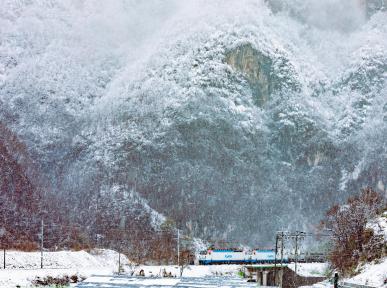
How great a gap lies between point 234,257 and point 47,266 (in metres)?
28.5

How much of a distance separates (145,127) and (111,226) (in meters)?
53.1

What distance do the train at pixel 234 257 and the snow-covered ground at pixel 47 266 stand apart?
12.3m

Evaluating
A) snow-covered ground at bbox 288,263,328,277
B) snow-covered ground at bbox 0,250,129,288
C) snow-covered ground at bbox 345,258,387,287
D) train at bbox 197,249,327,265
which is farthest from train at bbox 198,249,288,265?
snow-covered ground at bbox 345,258,387,287

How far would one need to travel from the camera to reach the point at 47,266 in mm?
62000

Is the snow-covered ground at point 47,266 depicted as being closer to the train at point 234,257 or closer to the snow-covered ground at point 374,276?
the train at point 234,257

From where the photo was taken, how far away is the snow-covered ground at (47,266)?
152 feet

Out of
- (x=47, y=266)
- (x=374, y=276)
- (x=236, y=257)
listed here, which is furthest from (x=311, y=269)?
(x=374, y=276)

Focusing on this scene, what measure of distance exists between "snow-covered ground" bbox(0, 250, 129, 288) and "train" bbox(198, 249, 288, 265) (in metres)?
12.3

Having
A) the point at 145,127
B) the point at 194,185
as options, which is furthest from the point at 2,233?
the point at 145,127

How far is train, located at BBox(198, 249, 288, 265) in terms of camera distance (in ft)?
257

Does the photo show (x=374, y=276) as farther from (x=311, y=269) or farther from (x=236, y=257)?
(x=236, y=257)

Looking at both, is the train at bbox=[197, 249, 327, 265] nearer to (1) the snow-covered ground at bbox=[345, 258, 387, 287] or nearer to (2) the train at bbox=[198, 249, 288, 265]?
(2) the train at bbox=[198, 249, 288, 265]

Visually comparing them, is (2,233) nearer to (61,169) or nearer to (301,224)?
(61,169)

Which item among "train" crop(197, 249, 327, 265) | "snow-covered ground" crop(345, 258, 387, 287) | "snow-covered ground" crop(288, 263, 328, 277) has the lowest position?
"snow-covered ground" crop(288, 263, 328, 277)
